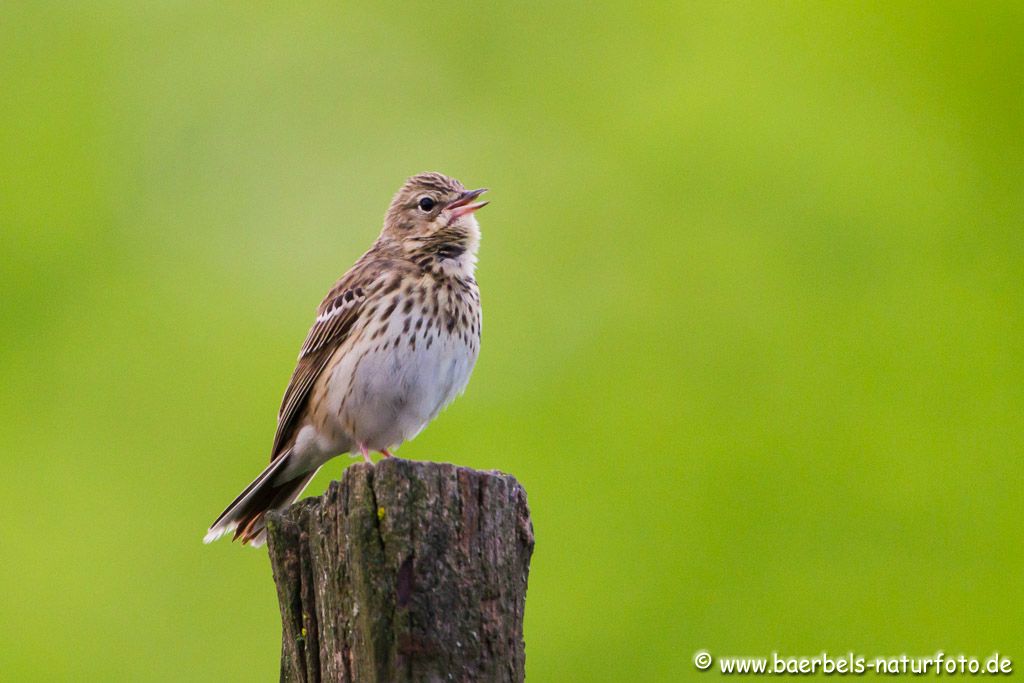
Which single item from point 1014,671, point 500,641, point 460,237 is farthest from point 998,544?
point 500,641

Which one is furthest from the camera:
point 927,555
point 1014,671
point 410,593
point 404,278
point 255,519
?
point 927,555

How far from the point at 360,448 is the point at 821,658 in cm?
345

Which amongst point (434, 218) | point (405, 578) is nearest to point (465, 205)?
point (434, 218)

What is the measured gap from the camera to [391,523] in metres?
4.17

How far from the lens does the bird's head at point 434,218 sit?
8.11 m

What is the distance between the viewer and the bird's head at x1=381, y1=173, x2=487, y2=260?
8109mm

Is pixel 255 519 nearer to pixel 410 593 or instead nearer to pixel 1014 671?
pixel 410 593

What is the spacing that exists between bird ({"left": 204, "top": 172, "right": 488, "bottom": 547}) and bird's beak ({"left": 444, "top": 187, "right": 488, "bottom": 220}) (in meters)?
0.01

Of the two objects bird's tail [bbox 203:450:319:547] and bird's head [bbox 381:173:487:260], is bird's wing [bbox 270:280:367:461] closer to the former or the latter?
bird's tail [bbox 203:450:319:547]

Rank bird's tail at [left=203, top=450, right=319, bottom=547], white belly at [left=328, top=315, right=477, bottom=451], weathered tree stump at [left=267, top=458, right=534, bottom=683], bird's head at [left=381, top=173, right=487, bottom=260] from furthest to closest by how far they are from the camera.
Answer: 1. bird's head at [left=381, top=173, right=487, bottom=260]
2. white belly at [left=328, top=315, right=477, bottom=451]
3. bird's tail at [left=203, top=450, right=319, bottom=547]
4. weathered tree stump at [left=267, top=458, right=534, bottom=683]

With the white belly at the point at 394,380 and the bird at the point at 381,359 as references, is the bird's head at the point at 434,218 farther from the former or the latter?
the white belly at the point at 394,380

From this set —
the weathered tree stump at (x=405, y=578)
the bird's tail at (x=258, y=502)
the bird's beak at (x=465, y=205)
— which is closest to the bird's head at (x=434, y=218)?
the bird's beak at (x=465, y=205)

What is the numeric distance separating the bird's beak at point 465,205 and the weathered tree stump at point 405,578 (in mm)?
3943

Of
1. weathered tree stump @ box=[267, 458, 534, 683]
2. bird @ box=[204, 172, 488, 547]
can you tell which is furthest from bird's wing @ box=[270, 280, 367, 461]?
weathered tree stump @ box=[267, 458, 534, 683]
